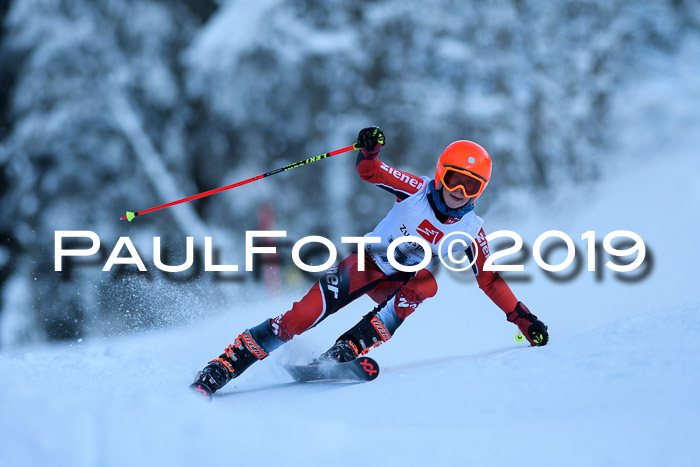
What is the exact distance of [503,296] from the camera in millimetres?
3992

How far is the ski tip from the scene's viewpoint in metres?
3.29

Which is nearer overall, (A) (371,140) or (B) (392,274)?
(A) (371,140)

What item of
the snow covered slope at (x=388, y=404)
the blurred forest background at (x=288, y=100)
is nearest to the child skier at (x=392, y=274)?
the snow covered slope at (x=388, y=404)

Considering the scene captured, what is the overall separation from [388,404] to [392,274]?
130cm

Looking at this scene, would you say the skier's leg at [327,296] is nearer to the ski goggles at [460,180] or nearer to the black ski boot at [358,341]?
the black ski boot at [358,341]

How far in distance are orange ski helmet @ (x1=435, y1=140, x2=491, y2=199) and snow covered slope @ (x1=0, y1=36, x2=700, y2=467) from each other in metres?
0.88

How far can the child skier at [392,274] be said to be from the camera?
361 cm

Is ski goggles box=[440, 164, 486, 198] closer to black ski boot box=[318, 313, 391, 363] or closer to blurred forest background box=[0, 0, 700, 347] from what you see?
black ski boot box=[318, 313, 391, 363]

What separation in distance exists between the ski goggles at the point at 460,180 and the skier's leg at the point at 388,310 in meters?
0.62

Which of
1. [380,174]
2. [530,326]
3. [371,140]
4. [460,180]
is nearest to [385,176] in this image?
[380,174]

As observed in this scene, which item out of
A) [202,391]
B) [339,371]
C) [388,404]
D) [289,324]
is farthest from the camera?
[289,324]

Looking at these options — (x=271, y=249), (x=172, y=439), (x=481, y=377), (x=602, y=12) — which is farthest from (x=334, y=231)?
(x=172, y=439)

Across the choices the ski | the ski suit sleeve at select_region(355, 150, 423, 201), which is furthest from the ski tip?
the ski suit sleeve at select_region(355, 150, 423, 201)

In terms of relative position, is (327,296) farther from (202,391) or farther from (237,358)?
(202,391)
